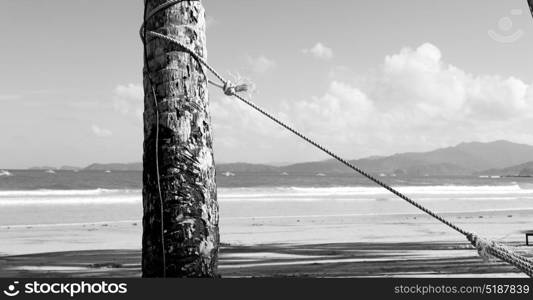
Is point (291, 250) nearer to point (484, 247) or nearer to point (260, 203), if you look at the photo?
point (484, 247)

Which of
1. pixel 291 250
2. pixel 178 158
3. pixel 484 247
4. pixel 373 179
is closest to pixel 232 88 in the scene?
pixel 178 158

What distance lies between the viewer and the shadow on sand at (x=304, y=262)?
700cm

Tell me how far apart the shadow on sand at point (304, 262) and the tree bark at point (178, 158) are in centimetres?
378

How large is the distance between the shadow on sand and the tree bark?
378cm

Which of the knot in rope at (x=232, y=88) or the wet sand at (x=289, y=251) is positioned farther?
the wet sand at (x=289, y=251)

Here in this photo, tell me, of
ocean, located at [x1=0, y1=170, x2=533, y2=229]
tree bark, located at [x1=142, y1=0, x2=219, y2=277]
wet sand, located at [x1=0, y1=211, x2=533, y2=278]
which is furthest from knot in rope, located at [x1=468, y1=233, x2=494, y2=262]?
ocean, located at [x1=0, y1=170, x2=533, y2=229]

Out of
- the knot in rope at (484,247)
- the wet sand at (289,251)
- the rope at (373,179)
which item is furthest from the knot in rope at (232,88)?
the wet sand at (289,251)

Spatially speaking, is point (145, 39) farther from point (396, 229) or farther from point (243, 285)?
point (396, 229)

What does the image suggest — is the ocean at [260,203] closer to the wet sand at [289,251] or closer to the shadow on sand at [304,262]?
the wet sand at [289,251]

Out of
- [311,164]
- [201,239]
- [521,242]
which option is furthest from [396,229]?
[311,164]

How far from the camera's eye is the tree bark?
3.13 metres

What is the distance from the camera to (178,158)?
316 centimetres

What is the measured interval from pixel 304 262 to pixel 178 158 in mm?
5439

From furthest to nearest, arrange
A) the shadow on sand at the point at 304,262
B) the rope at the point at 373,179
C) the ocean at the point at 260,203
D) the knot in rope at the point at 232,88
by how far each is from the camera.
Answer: the ocean at the point at 260,203
the shadow on sand at the point at 304,262
the knot in rope at the point at 232,88
the rope at the point at 373,179
